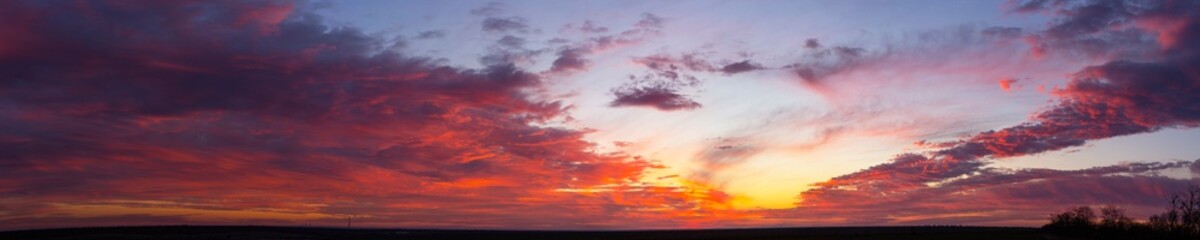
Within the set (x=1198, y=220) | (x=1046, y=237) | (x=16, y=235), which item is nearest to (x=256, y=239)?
(x=16, y=235)

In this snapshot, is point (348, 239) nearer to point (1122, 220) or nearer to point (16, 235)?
point (16, 235)

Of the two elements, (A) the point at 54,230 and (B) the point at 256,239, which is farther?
(A) the point at 54,230

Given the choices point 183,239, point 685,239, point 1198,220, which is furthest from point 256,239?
point 1198,220

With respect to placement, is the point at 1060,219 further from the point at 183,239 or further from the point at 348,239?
the point at 183,239

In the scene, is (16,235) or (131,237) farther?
(16,235)

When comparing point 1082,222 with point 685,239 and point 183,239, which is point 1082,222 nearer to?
point 685,239

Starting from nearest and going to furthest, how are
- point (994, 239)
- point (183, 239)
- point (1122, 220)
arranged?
point (1122, 220), point (994, 239), point (183, 239)

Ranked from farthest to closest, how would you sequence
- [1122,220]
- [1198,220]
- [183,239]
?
[183,239] < [1122,220] < [1198,220]

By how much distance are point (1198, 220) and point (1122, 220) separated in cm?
1260

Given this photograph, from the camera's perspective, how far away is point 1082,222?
431 ft

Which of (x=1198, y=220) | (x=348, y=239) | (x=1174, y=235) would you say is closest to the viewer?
(x=1174, y=235)

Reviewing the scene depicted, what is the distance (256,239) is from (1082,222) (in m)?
128

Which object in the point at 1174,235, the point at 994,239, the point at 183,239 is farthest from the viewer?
the point at 183,239

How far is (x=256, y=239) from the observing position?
443 ft
